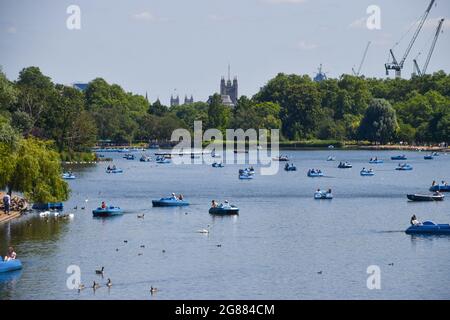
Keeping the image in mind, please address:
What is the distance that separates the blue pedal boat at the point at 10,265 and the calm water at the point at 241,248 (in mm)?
449

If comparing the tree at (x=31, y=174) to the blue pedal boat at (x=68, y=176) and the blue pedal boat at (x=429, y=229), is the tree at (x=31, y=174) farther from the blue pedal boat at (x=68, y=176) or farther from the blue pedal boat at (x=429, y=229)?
the blue pedal boat at (x=68, y=176)

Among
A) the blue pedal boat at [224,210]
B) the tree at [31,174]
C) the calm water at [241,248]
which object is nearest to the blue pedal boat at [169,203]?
the calm water at [241,248]

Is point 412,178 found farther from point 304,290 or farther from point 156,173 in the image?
point 304,290

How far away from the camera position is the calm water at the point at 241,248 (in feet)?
174

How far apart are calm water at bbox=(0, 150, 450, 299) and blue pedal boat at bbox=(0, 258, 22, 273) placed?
17.7 inches

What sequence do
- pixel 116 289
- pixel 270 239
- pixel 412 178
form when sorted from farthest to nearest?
pixel 412 178
pixel 270 239
pixel 116 289

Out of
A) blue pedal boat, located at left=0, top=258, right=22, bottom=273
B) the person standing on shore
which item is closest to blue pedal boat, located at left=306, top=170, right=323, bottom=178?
the person standing on shore

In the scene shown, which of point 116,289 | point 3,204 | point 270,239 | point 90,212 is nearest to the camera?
point 116,289

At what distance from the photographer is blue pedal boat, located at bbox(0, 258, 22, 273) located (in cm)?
5541

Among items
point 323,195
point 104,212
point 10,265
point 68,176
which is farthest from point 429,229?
point 68,176

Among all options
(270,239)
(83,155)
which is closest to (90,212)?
(270,239)

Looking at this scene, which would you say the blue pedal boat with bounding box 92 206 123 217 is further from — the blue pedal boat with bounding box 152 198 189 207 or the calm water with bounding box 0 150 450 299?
the blue pedal boat with bounding box 152 198 189 207
